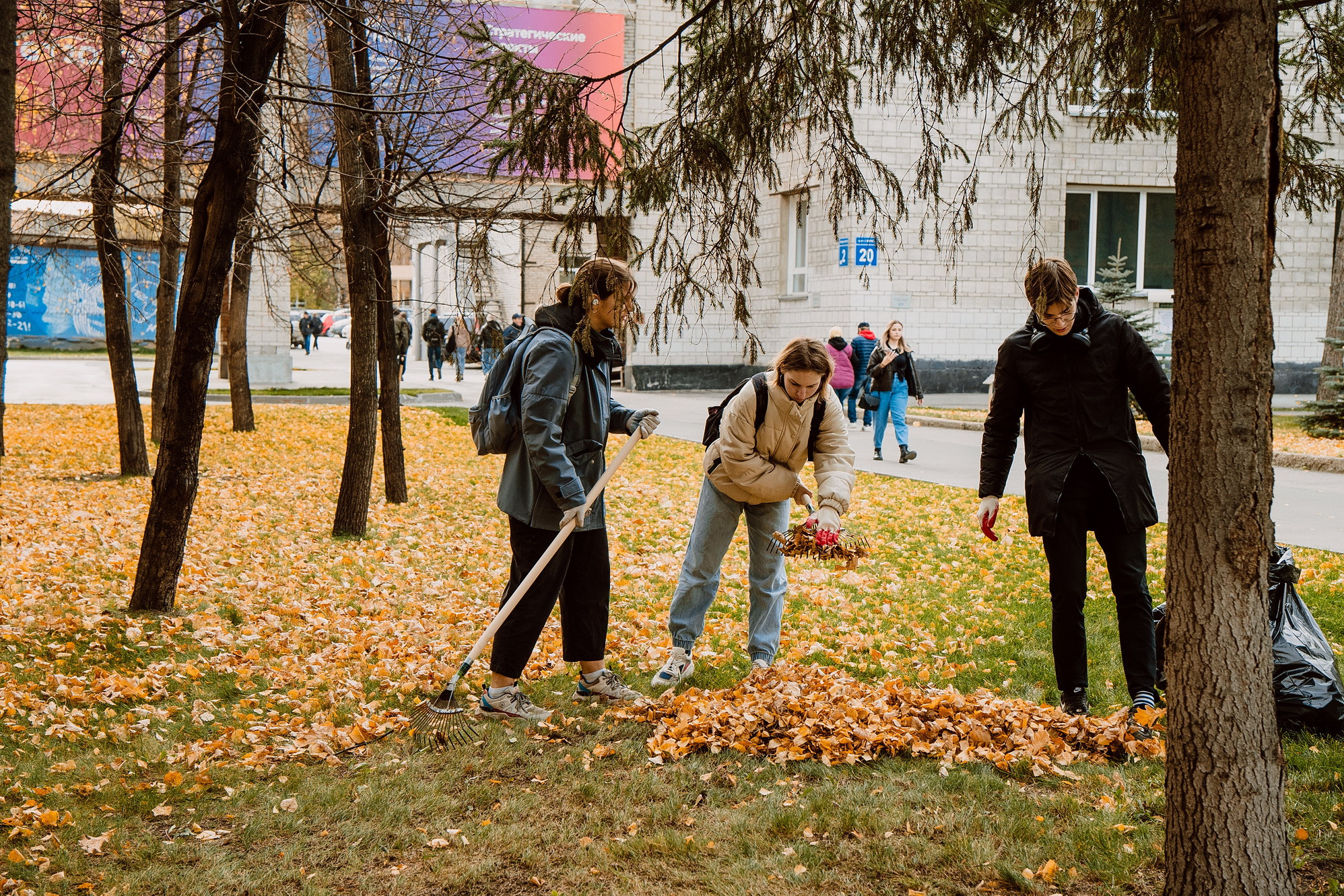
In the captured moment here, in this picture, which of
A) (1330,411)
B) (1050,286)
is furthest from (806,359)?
(1330,411)

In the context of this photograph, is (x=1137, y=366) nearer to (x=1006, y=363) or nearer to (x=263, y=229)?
(x=1006, y=363)

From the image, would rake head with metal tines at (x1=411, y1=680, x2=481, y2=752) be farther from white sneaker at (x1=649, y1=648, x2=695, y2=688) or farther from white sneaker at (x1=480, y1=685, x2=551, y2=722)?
white sneaker at (x1=649, y1=648, x2=695, y2=688)

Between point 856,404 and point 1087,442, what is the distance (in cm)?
1508

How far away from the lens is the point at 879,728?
448 cm

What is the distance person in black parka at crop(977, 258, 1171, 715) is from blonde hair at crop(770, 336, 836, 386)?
742mm

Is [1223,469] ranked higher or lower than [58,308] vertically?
lower

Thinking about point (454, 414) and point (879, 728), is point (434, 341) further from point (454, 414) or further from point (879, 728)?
point (879, 728)

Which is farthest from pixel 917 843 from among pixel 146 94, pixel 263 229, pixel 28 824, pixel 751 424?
pixel 146 94

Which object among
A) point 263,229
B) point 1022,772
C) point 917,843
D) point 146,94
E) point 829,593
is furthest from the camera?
point 146,94

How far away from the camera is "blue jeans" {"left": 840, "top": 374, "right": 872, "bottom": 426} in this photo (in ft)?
57.3

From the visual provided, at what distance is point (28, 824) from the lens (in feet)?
12.5

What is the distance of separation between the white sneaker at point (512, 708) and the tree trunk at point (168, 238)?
591 cm

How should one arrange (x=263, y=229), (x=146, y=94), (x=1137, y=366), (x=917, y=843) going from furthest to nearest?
(x=146, y=94) < (x=263, y=229) < (x=1137, y=366) < (x=917, y=843)

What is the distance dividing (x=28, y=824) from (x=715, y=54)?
13.0 ft
